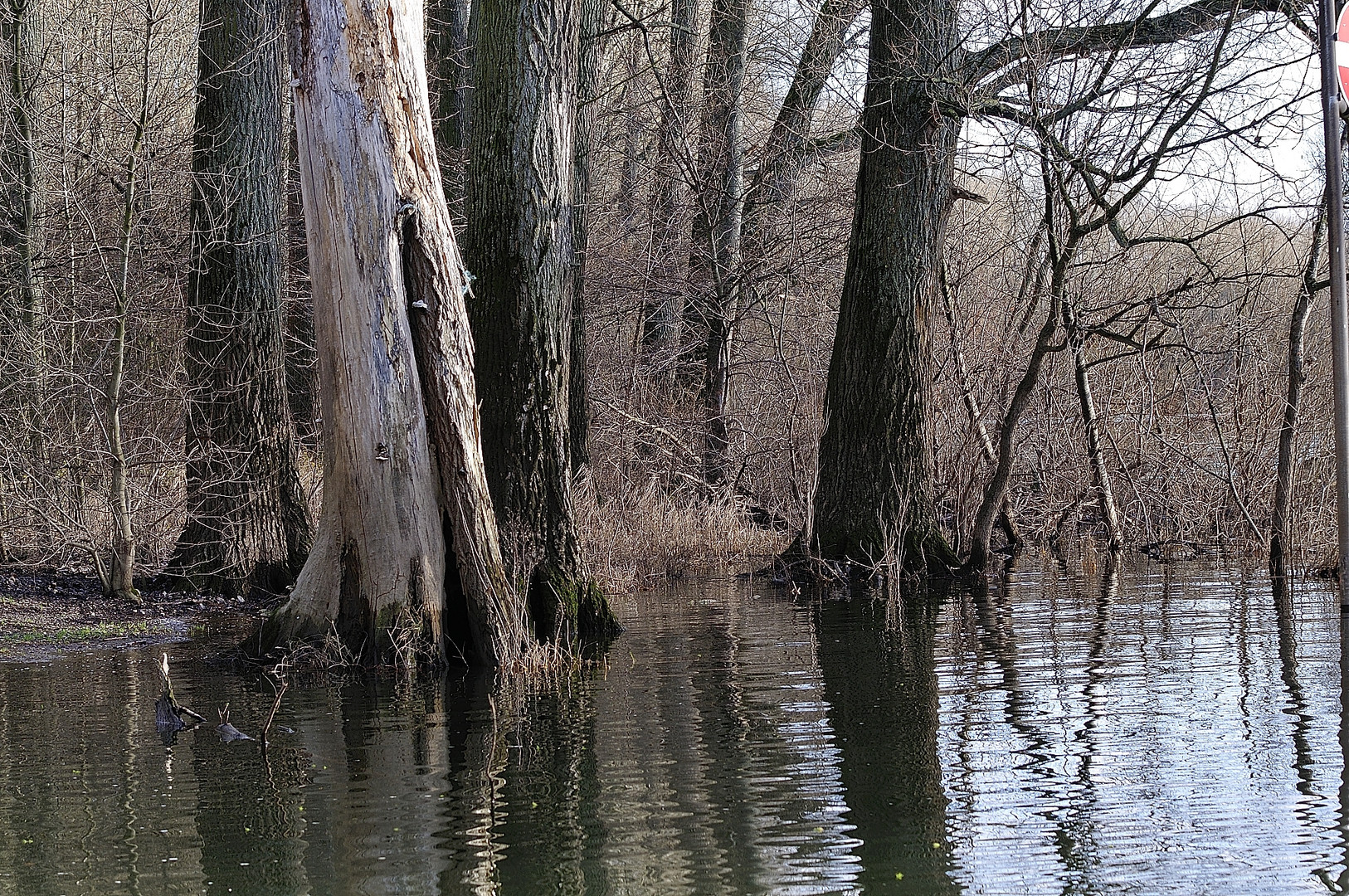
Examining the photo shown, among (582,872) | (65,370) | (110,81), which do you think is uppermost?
(110,81)

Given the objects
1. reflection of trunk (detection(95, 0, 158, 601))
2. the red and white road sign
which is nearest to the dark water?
reflection of trunk (detection(95, 0, 158, 601))

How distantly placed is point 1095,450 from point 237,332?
27.6ft

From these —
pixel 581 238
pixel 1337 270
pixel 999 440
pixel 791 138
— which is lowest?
pixel 999 440

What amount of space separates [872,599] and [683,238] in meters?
7.70

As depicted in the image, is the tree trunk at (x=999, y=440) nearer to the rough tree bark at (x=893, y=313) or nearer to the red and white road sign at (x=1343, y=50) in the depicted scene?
the rough tree bark at (x=893, y=313)

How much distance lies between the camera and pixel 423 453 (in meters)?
8.64

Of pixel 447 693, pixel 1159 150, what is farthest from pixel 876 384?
pixel 447 693

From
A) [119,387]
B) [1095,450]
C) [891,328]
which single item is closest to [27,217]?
[119,387]

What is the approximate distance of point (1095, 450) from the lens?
14.2 meters

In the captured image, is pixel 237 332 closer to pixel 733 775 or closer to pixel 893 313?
pixel 893 313

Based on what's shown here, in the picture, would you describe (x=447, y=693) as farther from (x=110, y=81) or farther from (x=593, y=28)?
(x=593, y=28)

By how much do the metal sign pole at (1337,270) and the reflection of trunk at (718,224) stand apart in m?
9.15

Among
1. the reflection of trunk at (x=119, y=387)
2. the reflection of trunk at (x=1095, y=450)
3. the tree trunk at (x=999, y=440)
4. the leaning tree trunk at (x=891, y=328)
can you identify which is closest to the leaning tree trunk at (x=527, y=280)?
the reflection of trunk at (x=119, y=387)

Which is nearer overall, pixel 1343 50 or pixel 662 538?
pixel 1343 50
